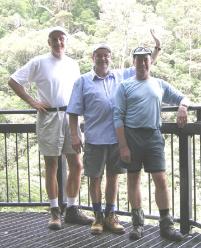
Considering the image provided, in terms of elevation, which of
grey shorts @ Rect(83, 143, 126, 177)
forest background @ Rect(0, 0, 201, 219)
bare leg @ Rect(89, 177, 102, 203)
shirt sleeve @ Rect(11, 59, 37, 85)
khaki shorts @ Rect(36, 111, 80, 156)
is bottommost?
bare leg @ Rect(89, 177, 102, 203)

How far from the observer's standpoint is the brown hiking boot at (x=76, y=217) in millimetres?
3740

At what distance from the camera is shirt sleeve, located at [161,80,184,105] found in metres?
3.32

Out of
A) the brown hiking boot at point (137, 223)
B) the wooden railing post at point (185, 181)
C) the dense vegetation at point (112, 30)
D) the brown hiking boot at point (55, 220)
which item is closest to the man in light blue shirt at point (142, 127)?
the brown hiking boot at point (137, 223)

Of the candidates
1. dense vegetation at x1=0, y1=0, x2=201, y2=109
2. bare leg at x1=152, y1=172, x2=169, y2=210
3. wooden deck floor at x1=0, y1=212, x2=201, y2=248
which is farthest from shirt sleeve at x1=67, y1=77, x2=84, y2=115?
dense vegetation at x1=0, y1=0, x2=201, y2=109

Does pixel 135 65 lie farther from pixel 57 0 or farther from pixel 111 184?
pixel 57 0

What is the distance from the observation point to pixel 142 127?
318 centimetres

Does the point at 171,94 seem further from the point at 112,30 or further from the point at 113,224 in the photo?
the point at 112,30

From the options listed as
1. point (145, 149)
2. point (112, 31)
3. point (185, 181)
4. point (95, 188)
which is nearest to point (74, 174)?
point (95, 188)

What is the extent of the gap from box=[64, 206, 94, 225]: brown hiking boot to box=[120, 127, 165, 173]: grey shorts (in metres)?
0.76

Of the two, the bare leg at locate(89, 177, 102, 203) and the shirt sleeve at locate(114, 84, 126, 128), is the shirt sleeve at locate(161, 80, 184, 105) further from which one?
the bare leg at locate(89, 177, 102, 203)

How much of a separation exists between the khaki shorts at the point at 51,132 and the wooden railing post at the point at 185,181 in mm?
907

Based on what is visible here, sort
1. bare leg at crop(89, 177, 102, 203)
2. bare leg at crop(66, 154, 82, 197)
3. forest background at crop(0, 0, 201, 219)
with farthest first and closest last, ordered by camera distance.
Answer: forest background at crop(0, 0, 201, 219), bare leg at crop(66, 154, 82, 197), bare leg at crop(89, 177, 102, 203)

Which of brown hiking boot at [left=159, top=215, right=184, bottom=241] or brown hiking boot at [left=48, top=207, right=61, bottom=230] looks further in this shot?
brown hiking boot at [left=48, top=207, right=61, bottom=230]

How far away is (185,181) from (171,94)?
2.19 ft
